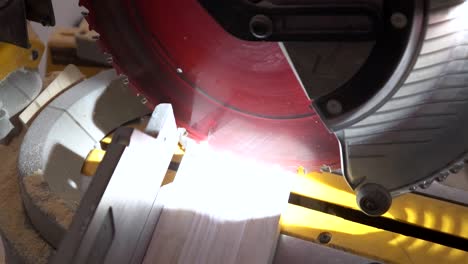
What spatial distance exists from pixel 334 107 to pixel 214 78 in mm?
322

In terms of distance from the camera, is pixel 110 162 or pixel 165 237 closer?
pixel 110 162

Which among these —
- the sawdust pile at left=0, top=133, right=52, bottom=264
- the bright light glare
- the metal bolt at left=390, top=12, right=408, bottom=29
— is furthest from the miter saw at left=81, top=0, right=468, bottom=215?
the sawdust pile at left=0, top=133, right=52, bottom=264

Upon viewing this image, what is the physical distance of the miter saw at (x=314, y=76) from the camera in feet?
2.83

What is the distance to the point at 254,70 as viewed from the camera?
3.76 feet

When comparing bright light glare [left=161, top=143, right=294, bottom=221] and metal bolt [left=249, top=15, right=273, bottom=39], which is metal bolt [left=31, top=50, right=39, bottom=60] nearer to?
bright light glare [left=161, top=143, right=294, bottom=221]

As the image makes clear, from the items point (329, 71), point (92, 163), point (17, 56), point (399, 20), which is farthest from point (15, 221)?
point (399, 20)

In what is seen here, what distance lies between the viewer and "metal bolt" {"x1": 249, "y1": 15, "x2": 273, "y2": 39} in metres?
0.89

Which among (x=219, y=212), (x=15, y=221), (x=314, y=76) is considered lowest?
(x=15, y=221)

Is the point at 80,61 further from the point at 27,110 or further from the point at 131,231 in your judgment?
the point at 131,231

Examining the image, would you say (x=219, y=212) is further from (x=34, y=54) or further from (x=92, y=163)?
(x=34, y=54)

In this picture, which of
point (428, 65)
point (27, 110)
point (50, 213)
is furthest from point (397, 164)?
point (27, 110)

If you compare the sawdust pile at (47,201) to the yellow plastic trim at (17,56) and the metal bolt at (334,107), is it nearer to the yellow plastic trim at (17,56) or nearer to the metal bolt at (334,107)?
the yellow plastic trim at (17,56)

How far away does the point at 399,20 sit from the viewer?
2.76ft

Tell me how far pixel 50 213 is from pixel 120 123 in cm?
41
